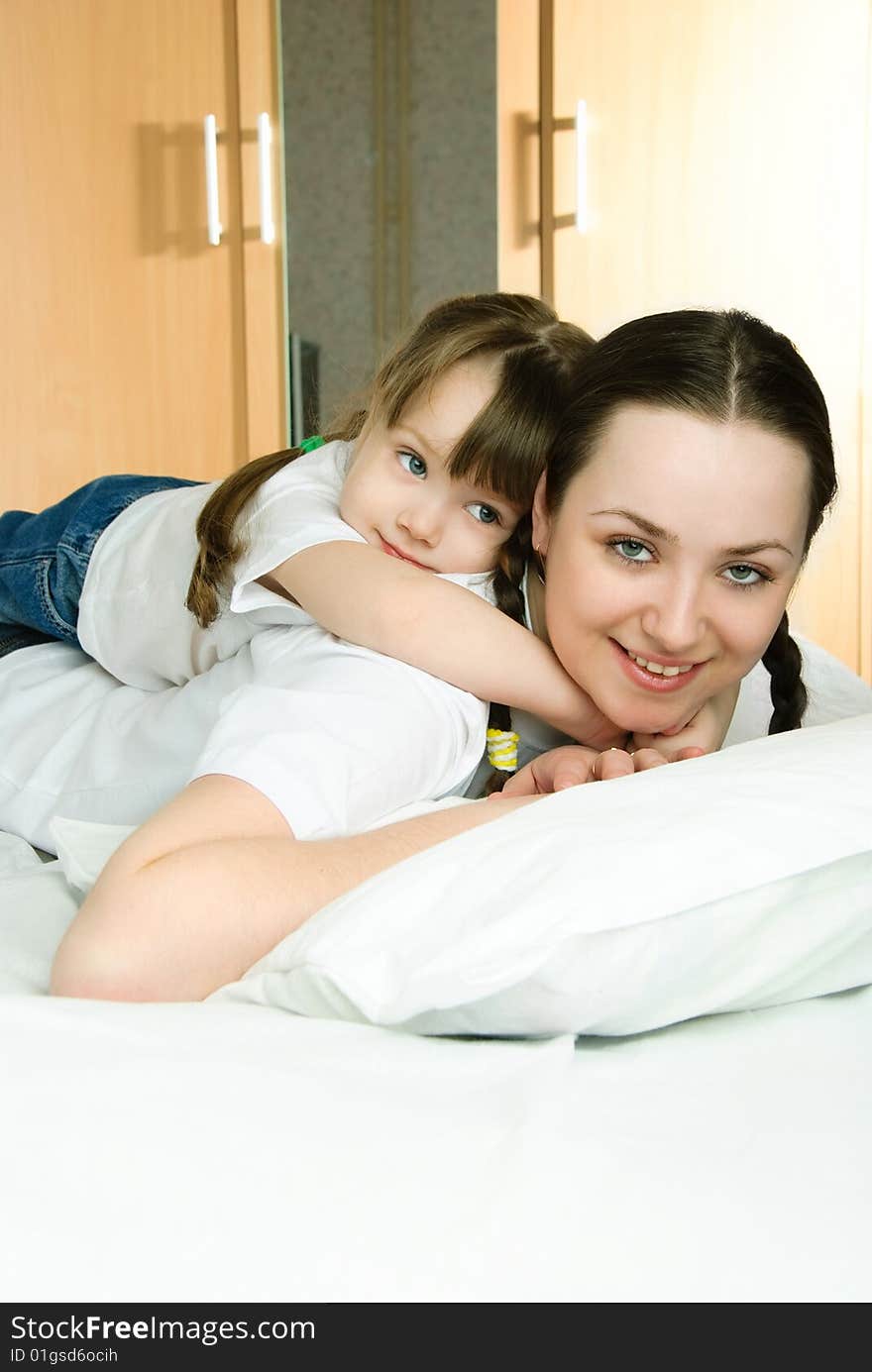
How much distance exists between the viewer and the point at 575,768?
3.20 feet

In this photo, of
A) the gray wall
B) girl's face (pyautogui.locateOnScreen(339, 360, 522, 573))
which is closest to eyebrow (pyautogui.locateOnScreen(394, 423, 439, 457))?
girl's face (pyautogui.locateOnScreen(339, 360, 522, 573))

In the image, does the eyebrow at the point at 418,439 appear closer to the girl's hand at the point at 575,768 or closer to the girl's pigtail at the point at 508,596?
the girl's pigtail at the point at 508,596

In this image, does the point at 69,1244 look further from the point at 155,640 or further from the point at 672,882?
the point at 155,640

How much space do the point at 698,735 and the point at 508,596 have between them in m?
0.21

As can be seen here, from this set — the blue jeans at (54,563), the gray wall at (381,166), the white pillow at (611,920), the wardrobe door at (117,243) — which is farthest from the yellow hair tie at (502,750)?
the gray wall at (381,166)

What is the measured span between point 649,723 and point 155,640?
534 millimetres

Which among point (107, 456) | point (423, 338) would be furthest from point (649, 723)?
point (107, 456)

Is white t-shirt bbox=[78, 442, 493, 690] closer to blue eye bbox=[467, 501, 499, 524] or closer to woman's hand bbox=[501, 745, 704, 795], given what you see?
blue eye bbox=[467, 501, 499, 524]

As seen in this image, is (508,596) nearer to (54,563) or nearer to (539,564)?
(539,564)

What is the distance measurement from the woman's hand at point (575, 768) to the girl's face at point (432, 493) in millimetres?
229

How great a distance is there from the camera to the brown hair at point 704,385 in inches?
38.7

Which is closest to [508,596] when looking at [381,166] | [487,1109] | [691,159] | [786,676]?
[786,676]

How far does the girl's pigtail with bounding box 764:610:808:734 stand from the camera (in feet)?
3.89

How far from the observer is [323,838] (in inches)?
31.8
